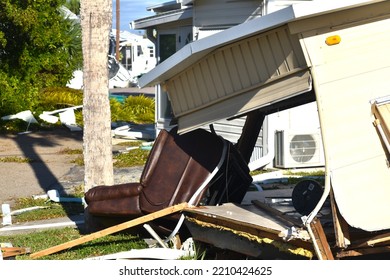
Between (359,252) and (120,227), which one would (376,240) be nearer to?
(359,252)

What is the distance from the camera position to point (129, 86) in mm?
48656

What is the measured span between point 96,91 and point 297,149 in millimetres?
5343

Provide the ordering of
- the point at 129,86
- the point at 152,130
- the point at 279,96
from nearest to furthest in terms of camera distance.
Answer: the point at 279,96
the point at 152,130
the point at 129,86

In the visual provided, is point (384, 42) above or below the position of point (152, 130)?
above

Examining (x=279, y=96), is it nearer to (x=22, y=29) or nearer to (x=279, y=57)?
(x=279, y=57)

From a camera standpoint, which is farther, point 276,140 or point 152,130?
point 152,130

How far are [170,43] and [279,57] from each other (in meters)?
11.7

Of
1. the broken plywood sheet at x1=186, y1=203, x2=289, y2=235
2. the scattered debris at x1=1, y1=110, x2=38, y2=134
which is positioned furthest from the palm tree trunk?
the scattered debris at x1=1, y1=110, x2=38, y2=134

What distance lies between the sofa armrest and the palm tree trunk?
36.6 inches

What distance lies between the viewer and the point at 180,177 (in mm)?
8648

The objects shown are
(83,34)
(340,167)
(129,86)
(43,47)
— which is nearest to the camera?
(340,167)

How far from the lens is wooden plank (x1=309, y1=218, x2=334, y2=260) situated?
21.4 ft

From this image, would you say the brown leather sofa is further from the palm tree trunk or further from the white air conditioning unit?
the white air conditioning unit

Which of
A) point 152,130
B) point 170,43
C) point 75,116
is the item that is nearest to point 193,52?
point 170,43
